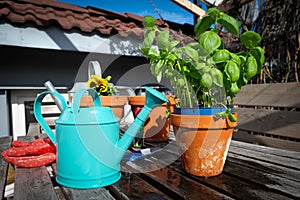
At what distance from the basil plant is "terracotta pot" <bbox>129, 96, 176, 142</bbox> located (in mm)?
258

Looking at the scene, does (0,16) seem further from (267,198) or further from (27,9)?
(267,198)

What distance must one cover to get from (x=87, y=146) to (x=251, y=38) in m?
0.51

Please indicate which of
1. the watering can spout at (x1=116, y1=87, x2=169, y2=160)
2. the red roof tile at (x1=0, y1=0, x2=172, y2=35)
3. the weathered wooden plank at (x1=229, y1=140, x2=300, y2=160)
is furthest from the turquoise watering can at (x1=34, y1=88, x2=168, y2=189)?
the red roof tile at (x1=0, y1=0, x2=172, y2=35)

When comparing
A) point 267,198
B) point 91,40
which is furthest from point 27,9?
point 267,198

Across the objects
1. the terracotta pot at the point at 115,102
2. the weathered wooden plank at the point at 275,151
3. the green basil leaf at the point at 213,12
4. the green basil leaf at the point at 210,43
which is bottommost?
the weathered wooden plank at the point at 275,151

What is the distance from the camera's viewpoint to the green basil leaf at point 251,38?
56 centimetres

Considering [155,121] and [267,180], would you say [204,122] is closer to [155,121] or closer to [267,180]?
[267,180]

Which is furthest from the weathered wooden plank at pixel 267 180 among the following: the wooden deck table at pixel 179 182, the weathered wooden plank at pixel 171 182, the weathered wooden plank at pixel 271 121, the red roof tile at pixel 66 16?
the red roof tile at pixel 66 16

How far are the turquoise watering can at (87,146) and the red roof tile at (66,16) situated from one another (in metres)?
1.59

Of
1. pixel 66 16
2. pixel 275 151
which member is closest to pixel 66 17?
pixel 66 16

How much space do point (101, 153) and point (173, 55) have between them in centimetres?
33

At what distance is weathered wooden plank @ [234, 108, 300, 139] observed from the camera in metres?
1.42

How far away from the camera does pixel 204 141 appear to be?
58 centimetres

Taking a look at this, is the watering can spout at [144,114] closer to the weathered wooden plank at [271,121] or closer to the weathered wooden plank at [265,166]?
the weathered wooden plank at [265,166]
